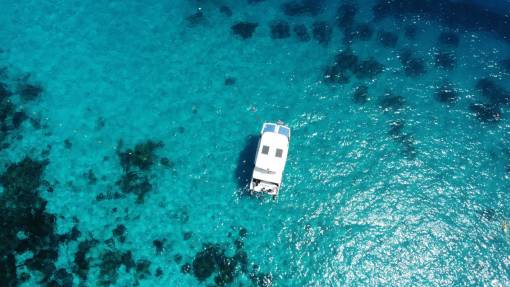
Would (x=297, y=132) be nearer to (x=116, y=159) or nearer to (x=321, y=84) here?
(x=321, y=84)

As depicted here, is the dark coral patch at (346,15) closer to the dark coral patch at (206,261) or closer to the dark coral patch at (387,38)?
the dark coral patch at (387,38)

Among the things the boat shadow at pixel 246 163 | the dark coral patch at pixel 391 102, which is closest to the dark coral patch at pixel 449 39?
the dark coral patch at pixel 391 102

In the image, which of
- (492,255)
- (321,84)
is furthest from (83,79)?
(492,255)

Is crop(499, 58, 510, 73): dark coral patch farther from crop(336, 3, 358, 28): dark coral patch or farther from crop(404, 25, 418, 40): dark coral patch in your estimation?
crop(336, 3, 358, 28): dark coral patch

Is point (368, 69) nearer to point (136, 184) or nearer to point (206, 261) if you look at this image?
point (206, 261)

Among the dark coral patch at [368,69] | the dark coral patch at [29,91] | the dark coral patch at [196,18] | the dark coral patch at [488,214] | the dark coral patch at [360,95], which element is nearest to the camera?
the dark coral patch at [488,214]

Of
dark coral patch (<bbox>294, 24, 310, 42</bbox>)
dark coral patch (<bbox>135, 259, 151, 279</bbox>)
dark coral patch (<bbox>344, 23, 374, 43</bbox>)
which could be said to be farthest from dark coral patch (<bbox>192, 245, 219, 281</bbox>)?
dark coral patch (<bbox>344, 23, 374, 43</bbox>)
